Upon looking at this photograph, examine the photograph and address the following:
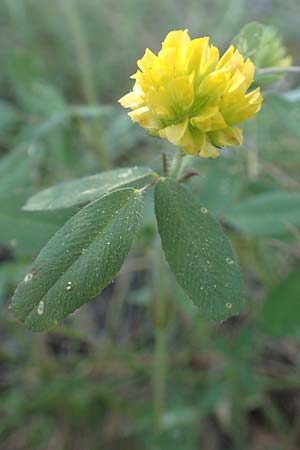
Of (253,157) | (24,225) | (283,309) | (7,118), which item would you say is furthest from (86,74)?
(283,309)

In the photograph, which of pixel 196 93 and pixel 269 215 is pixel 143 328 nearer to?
pixel 269 215

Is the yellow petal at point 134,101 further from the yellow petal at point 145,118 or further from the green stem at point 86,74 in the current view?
the green stem at point 86,74

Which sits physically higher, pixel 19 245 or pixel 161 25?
pixel 161 25

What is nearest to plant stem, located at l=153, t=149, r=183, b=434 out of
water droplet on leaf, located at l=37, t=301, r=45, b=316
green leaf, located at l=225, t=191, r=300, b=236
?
green leaf, located at l=225, t=191, r=300, b=236

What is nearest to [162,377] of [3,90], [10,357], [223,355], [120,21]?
[223,355]

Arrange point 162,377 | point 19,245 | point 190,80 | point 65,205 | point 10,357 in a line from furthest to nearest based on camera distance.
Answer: point 10,357 < point 162,377 < point 19,245 < point 65,205 < point 190,80

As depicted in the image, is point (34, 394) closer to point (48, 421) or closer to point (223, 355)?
point (48, 421)
